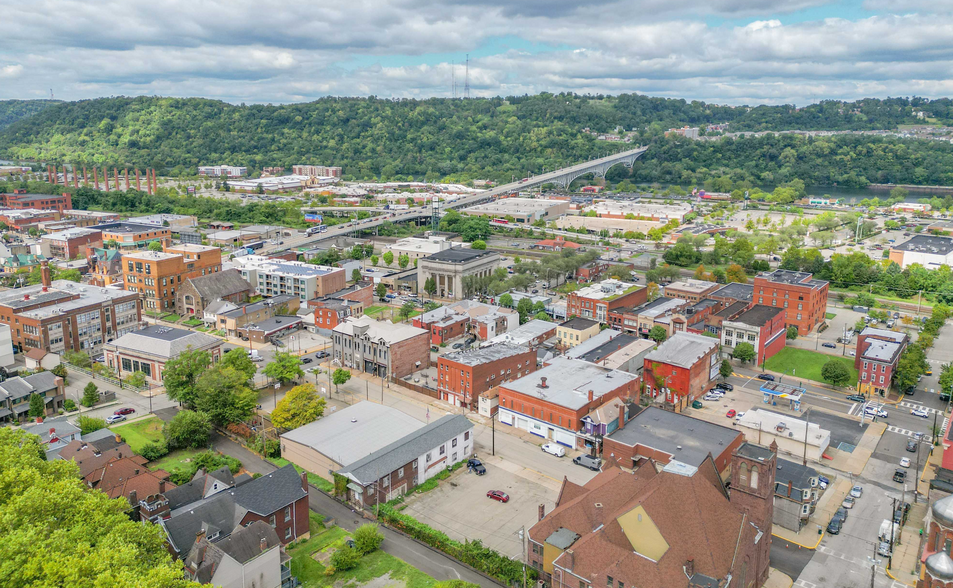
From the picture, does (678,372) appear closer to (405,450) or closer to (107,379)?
(405,450)

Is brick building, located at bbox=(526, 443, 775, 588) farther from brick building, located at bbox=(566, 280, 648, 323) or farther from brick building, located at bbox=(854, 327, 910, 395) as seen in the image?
brick building, located at bbox=(566, 280, 648, 323)

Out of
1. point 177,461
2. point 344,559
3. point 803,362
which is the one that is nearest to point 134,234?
point 177,461

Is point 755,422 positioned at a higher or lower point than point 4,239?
lower

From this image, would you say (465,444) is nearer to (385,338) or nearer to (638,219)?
(385,338)

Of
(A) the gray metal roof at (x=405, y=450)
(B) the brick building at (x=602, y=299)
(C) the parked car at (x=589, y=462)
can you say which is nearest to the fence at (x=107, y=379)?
(A) the gray metal roof at (x=405, y=450)

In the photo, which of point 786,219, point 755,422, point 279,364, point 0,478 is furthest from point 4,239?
point 786,219
